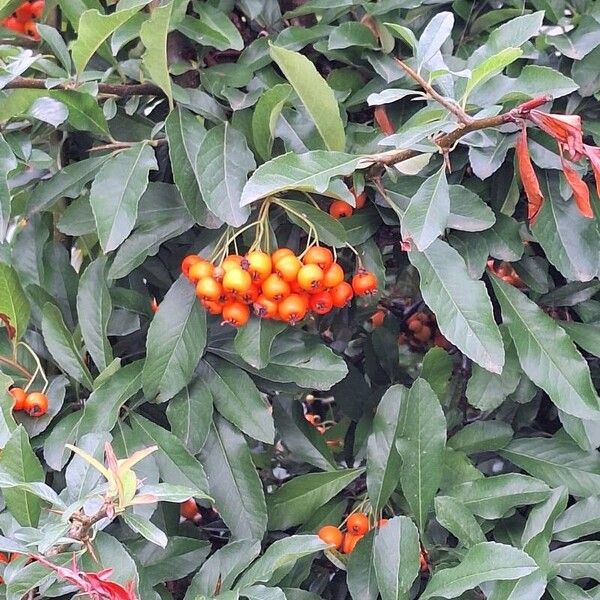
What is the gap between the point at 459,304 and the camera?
107 cm

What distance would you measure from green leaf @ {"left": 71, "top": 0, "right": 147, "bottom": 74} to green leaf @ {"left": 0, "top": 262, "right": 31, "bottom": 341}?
328 millimetres

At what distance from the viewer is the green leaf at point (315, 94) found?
39.8 inches

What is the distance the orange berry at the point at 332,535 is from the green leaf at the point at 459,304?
38cm

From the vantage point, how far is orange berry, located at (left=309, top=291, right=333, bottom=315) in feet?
3.69

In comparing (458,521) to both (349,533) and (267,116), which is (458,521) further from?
(267,116)

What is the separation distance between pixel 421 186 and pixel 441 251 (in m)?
0.12

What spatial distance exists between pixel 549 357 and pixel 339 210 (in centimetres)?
37

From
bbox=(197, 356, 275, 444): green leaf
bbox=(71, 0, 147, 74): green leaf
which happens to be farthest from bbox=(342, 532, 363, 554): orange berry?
bbox=(71, 0, 147, 74): green leaf

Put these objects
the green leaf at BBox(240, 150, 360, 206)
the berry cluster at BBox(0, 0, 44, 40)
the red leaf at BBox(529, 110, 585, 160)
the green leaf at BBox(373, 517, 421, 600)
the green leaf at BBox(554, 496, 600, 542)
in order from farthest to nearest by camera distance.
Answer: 1. the berry cluster at BBox(0, 0, 44, 40)
2. the green leaf at BBox(554, 496, 600, 542)
3. the green leaf at BBox(373, 517, 421, 600)
4. the green leaf at BBox(240, 150, 360, 206)
5. the red leaf at BBox(529, 110, 585, 160)

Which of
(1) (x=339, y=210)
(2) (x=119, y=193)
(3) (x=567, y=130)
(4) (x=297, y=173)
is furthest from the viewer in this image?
(1) (x=339, y=210)

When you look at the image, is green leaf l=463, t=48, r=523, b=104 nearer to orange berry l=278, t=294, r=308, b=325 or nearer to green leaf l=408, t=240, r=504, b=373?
green leaf l=408, t=240, r=504, b=373

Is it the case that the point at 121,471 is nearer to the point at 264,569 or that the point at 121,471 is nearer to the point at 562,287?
the point at 264,569

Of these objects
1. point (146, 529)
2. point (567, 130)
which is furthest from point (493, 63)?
point (146, 529)

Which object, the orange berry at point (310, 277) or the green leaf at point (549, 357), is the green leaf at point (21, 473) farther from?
the green leaf at point (549, 357)
